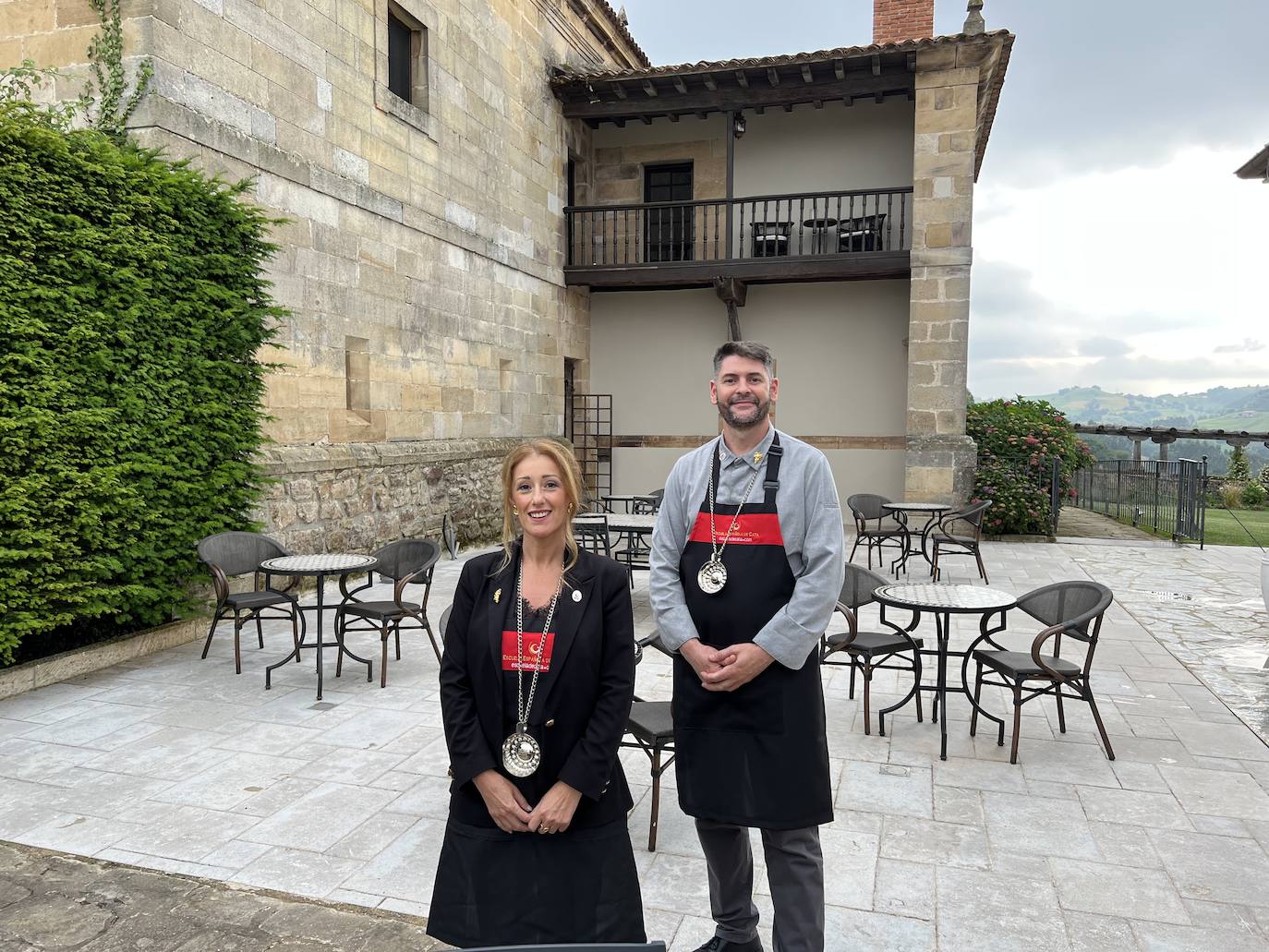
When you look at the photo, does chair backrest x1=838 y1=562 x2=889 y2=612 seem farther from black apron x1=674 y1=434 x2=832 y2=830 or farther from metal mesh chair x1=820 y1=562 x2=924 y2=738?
black apron x1=674 y1=434 x2=832 y2=830

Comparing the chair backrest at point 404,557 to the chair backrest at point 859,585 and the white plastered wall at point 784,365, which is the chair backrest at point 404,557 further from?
the white plastered wall at point 784,365

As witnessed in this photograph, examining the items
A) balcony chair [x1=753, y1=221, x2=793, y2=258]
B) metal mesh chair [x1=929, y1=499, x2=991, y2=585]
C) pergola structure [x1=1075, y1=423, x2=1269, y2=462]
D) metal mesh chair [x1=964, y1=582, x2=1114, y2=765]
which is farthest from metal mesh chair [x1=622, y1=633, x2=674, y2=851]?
pergola structure [x1=1075, y1=423, x2=1269, y2=462]

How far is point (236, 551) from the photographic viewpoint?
18.6ft

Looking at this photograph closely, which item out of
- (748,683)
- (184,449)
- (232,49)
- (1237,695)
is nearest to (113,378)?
(184,449)

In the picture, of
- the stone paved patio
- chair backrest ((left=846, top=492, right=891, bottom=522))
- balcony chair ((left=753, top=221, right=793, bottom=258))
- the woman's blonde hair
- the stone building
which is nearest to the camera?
the woman's blonde hair

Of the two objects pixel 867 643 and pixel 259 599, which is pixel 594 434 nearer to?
pixel 259 599

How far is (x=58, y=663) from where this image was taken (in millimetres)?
5070

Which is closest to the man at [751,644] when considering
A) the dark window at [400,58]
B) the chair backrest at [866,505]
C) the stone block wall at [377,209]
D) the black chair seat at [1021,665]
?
the black chair seat at [1021,665]

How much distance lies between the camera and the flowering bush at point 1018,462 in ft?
38.9

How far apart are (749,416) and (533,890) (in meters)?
1.26

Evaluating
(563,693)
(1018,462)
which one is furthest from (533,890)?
(1018,462)

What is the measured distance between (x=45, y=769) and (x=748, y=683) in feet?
11.1

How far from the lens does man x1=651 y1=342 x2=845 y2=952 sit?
7.14ft

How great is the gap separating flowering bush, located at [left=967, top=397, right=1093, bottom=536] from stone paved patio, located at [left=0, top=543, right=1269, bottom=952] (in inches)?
253
